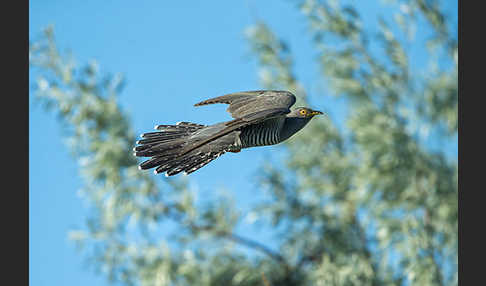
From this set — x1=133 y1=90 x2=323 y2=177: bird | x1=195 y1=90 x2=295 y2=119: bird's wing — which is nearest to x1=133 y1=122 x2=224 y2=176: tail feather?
x1=133 y1=90 x2=323 y2=177: bird

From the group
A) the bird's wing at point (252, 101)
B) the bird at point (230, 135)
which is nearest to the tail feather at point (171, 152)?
the bird at point (230, 135)

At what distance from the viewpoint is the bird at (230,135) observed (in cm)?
282

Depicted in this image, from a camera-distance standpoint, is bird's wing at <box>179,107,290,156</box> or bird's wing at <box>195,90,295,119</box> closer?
bird's wing at <box>179,107,290,156</box>

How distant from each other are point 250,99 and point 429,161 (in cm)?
935

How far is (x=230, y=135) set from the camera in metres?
2.99

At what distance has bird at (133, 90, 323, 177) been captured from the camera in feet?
9.27

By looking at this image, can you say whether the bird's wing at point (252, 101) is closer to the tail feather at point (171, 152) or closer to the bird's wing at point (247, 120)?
the bird's wing at point (247, 120)

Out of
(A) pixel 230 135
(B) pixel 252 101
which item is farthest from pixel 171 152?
(B) pixel 252 101

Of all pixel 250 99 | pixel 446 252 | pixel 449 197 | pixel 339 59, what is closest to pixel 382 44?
pixel 339 59

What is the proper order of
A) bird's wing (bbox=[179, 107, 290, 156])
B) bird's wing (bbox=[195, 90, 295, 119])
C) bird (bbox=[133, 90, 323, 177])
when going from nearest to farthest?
bird's wing (bbox=[179, 107, 290, 156]), bird (bbox=[133, 90, 323, 177]), bird's wing (bbox=[195, 90, 295, 119])

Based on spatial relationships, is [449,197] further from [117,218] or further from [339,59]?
[117,218]

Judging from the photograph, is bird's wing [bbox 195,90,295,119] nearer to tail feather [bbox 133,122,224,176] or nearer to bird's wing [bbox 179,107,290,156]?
bird's wing [bbox 179,107,290,156]

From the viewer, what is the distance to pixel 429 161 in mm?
11906

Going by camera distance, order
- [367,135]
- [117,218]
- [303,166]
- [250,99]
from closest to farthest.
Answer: [250,99] < [117,218] < [367,135] < [303,166]
